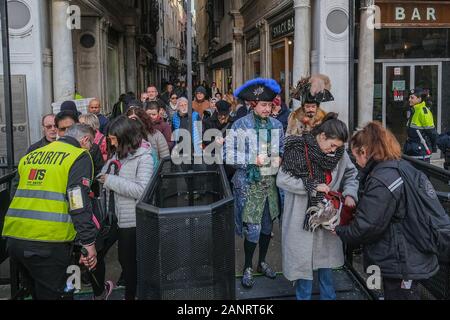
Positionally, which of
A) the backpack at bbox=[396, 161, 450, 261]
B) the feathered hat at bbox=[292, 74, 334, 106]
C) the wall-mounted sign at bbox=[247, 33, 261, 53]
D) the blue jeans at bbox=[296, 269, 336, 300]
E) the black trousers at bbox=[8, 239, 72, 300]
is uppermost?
the wall-mounted sign at bbox=[247, 33, 261, 53]

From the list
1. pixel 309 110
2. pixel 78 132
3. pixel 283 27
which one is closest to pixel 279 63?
pixel 283 27

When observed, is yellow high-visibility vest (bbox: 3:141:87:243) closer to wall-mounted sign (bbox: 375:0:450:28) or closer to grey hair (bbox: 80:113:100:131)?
grey hair (bbox: 80:113:100:131)

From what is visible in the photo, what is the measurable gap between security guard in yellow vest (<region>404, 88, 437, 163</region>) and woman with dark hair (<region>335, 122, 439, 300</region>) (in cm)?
597

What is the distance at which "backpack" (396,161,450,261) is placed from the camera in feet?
10.0

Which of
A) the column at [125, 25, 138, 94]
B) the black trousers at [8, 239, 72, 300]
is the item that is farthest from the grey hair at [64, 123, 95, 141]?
the column at [125, 25, 138, 94]

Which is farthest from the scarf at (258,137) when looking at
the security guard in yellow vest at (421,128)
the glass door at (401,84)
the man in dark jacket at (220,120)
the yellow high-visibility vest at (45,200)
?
the glass door at (401,84)

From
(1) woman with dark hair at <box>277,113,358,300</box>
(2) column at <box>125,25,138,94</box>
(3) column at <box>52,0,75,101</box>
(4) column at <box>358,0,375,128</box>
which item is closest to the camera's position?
(1) woman with dark hair at <box>277,113,358,300</box>

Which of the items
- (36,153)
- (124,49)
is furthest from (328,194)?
(124,49)

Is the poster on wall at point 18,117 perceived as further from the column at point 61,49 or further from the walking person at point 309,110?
the walking person at point 309,110

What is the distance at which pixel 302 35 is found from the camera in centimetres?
1002

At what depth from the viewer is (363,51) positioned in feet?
33.9

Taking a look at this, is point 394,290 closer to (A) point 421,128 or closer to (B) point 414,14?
(A) point 421,128
